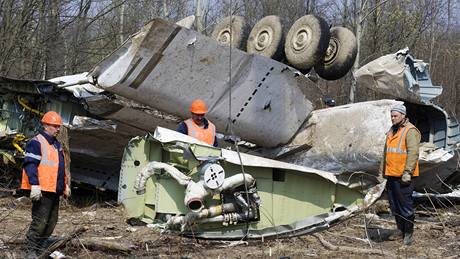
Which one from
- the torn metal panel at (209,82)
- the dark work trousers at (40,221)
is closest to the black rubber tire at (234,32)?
the torn metal panel at (209,82)

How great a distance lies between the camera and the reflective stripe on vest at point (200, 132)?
563 cm

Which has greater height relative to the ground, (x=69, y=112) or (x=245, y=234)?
(x=69, y=112)

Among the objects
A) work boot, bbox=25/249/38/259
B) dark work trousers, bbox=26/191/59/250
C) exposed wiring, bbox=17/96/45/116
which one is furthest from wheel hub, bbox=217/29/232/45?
work boot, bbox=25/249/38/259

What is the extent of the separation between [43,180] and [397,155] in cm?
325

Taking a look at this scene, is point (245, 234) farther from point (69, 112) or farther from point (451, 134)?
point (451, 134)

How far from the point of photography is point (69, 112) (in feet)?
23.5

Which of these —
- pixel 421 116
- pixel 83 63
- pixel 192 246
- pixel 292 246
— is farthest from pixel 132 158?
pixel 83 63

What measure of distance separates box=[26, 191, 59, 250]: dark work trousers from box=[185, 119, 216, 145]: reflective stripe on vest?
1.52 metres

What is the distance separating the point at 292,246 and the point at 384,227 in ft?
6.15

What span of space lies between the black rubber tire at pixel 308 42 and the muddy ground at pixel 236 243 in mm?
2101

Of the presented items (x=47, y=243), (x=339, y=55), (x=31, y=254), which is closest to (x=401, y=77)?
(x=339, y=55)

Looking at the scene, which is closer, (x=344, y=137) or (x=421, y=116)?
(x=344, y=137)

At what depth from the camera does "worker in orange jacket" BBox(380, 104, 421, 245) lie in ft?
17.5

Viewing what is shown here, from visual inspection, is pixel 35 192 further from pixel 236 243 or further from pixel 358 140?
pixel 358 140
